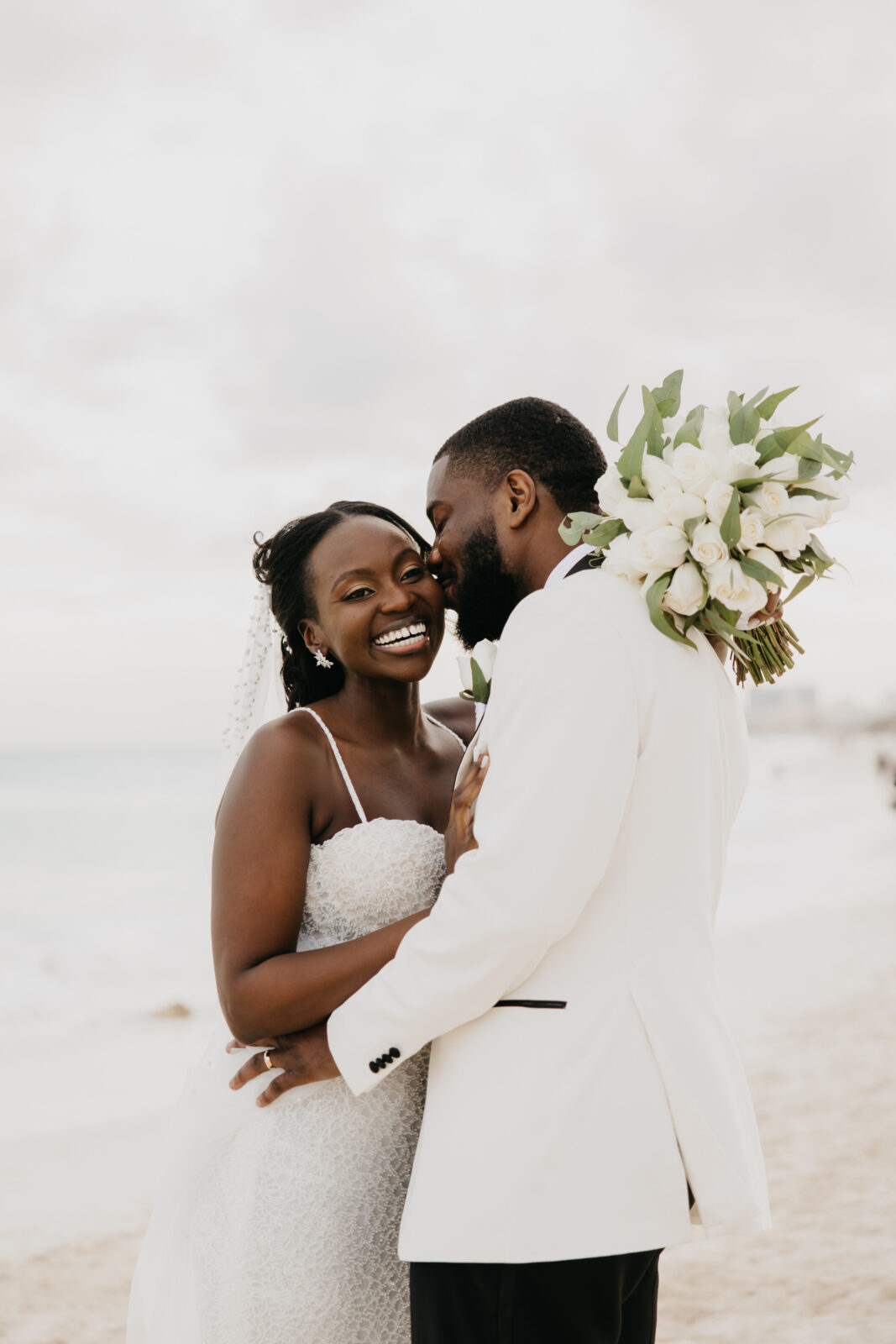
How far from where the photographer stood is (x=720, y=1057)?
2102 mm

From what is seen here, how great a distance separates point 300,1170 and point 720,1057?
1.09m

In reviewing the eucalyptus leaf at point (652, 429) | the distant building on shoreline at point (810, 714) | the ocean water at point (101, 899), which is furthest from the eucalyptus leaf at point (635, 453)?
the distant building on shoreline at point (810, 714)

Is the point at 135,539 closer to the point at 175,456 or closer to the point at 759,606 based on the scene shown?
→ the point at 175,456

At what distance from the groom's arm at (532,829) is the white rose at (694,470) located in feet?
1.01

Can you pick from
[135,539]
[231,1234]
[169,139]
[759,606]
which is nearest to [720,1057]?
[759,606]

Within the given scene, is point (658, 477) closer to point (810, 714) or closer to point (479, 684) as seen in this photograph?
point (479, 684)

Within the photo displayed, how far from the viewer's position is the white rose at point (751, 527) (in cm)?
195

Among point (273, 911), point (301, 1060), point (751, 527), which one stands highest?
point (751, 527)

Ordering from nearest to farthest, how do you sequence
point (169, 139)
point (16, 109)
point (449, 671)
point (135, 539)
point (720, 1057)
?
point (720, 1057) → point (449, 671) → point (16, 109) → point (169, 139) → point (135, 539)

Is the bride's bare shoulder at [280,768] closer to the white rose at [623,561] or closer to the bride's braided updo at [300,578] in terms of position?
the bride's braided updo at [300,578]

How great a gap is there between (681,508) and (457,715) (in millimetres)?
1750

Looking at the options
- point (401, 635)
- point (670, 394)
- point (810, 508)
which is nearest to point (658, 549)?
point (810, 508)

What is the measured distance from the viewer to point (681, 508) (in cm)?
196

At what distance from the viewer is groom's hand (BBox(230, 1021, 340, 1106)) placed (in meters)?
2.42
